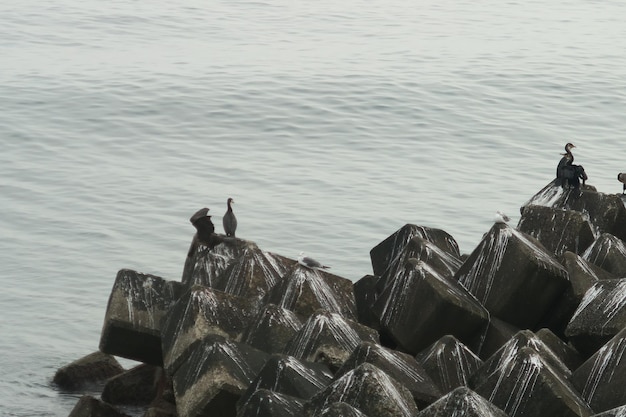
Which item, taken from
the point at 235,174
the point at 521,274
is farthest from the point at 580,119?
the point at 521,274

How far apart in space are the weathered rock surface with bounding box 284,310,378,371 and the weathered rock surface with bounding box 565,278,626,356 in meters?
1.83

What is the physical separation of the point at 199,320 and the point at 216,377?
1218mm

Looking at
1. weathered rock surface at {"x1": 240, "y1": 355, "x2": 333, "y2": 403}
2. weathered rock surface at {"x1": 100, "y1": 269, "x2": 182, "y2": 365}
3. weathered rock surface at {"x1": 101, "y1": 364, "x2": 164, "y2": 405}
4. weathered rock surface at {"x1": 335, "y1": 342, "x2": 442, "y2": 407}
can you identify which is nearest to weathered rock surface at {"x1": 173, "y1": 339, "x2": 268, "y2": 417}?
weathered rock surface at {"x1": 240, "y1": 355, "x2": 333, "y2": 403}

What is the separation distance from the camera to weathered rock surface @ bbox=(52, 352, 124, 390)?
15.3 metres

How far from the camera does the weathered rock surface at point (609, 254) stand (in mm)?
13023

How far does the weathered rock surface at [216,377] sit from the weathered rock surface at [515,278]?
2247mm

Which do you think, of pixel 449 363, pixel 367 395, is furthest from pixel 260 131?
pixel 367 395

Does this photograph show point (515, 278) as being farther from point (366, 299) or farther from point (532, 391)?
point (532, 391)

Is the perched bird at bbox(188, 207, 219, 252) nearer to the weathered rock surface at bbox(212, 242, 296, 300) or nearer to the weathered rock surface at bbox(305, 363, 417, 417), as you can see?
the weathered rock surface at bbox(212, 242, 296, 300)

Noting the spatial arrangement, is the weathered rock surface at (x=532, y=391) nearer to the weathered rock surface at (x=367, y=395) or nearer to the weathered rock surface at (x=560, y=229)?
the weathered rock surface at (x=367, y=395)

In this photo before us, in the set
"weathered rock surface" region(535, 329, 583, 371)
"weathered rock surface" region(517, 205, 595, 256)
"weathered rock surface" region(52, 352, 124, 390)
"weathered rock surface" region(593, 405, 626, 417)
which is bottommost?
"weathered rock surface" region(52, 352, 124, 390)

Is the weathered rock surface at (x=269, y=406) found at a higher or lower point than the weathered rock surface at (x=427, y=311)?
lower

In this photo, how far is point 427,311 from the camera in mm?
11734

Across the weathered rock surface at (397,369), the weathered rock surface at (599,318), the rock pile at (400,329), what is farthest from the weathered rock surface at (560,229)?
the weathered rock surface at (397,369)
